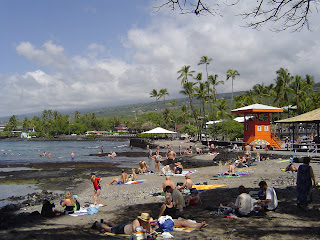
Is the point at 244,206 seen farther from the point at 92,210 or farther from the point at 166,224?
the point at 92,210

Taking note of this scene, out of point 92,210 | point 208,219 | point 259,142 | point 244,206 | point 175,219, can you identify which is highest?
point 259,142

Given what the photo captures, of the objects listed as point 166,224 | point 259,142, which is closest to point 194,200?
point 166,224

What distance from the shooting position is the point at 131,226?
7414mm

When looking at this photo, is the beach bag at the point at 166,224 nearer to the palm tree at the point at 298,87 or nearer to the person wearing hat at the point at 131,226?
the person wearing hat at the point at 131,226

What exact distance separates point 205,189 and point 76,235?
700 centimetres

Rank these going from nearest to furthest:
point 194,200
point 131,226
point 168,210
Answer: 1. point 131,226
2. point 168,210
3. point 194,200

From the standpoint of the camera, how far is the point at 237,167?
2056cm

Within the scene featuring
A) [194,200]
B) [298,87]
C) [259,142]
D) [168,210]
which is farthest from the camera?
[298,87]

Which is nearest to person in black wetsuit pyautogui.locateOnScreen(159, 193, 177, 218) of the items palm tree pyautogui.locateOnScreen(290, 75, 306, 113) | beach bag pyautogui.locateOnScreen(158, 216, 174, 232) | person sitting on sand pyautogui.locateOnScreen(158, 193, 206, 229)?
person sitting on sand pyautogui.locateOnScreen(158, 193, 206, 229)

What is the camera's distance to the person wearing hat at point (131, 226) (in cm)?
715

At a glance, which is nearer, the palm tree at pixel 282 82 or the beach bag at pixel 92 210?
the beach bag at pixel 92 210

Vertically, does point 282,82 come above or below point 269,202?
Answer: above

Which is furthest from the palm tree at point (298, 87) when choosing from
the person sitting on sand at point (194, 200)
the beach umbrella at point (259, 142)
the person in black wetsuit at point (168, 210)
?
the person in black wetsuit at point (168, 210)

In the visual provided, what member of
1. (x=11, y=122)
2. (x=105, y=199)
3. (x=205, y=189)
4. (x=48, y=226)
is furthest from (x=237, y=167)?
(x=11, y=122)
